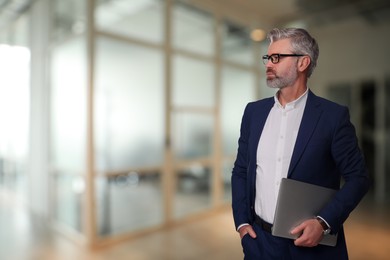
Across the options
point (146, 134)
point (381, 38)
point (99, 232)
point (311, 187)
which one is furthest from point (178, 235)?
point (381, 38)

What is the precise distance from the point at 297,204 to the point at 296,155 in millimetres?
188

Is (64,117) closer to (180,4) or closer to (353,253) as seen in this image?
(180,4)

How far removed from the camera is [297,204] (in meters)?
1.21

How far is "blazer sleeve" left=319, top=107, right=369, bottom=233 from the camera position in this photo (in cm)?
117

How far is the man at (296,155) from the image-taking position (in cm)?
120

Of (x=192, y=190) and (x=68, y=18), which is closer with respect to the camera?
(x=68, y=18)

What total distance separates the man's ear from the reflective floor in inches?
79.4

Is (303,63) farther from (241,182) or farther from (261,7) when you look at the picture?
(261,7)

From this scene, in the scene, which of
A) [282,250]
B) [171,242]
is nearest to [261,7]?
[171,242]

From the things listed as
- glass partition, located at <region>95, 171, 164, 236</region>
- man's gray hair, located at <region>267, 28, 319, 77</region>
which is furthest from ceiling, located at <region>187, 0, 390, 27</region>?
man's gray hair, located at <region>267, 28, 319, 77</region>

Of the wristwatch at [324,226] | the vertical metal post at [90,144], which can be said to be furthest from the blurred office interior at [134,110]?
the wristwatch at [324,226]

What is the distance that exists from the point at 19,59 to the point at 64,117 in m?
2.07

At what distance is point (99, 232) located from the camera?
3.79 m

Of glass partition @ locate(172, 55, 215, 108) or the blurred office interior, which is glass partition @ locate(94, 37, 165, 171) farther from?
glass partition @ locate(172, 55, 215, 108)
